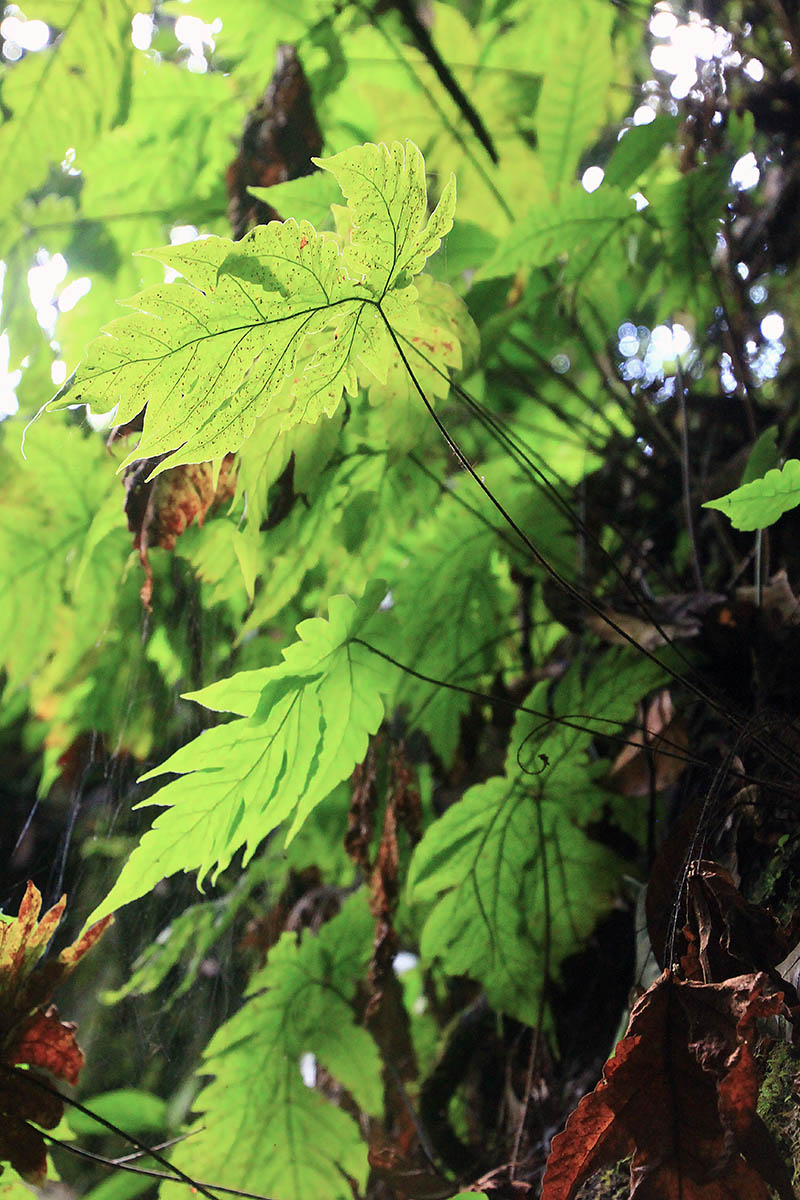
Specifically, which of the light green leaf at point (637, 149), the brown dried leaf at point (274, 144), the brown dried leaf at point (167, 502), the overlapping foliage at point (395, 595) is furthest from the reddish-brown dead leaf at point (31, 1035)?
the light green leaf at point (637, 149)

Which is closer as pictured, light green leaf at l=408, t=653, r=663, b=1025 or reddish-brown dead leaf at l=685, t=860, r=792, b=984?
reddish-brown dead leaf at l=685, t=860, r=792, b=984

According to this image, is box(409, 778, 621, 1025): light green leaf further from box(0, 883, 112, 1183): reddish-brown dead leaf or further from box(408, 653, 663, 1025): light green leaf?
box(0, 883, 112, 1183): reddish-brown dead leaf

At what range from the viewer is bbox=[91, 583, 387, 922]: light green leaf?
48cm

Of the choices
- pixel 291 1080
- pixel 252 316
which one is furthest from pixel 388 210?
pixel 291 1080

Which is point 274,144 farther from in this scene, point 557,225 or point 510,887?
point 510,887

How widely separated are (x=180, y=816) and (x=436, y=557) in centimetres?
42

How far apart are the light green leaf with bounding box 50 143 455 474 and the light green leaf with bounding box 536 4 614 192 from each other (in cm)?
44

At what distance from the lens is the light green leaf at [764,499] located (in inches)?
18.0

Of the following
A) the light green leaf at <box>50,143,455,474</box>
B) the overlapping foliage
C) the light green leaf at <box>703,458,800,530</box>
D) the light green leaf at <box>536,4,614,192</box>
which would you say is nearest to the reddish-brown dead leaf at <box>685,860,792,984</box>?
the overlapping foliage

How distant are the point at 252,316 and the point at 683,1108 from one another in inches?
17.7

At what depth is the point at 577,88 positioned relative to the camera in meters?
0.80

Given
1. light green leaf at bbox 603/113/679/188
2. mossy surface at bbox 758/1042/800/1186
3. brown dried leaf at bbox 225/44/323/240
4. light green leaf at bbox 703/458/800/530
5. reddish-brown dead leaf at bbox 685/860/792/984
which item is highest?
brown dried leaf at bbox 225/44/323/240

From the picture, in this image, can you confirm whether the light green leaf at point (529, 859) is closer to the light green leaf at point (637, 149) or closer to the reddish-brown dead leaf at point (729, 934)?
the reddish-brown dead leaf at point (729, 934)

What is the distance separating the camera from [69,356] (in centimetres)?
85
